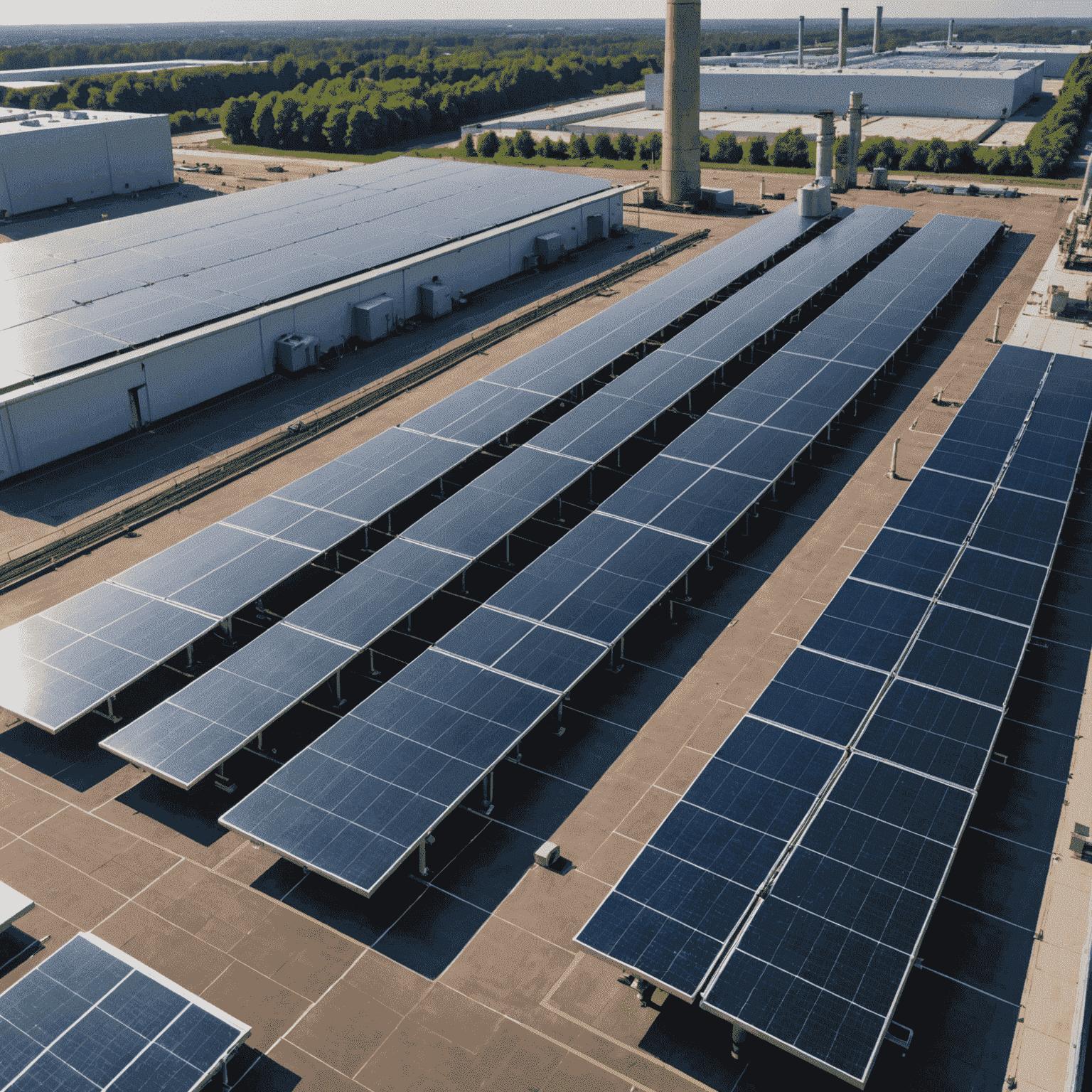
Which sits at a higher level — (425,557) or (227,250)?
(227,250)

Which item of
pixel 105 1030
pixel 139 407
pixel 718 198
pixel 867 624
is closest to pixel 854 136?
pixel 718 198

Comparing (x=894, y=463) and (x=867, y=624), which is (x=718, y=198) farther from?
(x=867, y=624)

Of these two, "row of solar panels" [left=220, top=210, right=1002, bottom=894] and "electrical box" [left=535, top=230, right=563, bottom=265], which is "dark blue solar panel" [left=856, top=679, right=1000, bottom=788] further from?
"electrical box" [left=535, top=230, right=563, bottom=265]

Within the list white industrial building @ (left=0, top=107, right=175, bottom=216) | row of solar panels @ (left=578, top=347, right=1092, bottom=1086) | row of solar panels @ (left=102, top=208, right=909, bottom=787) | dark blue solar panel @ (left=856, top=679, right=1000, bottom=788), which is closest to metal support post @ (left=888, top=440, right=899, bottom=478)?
row of solar panels @ (left=102, top=208, right=909, bottom=787)

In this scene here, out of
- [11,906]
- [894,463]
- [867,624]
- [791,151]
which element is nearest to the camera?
[11,906]

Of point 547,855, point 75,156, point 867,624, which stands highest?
point 75,156

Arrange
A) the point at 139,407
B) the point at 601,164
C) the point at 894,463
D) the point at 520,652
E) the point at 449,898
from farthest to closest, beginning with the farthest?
1. the point at 601,164
2. the point at 139,407
3. the point at 894,463
4. the point at 520,652
5. the point at 449,898

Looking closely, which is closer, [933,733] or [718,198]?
[933,733]

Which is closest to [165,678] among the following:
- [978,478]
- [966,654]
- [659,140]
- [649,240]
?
[966,654]

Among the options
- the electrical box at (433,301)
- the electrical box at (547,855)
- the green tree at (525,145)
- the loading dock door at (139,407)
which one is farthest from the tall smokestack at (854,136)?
the electrical box at (547,855)

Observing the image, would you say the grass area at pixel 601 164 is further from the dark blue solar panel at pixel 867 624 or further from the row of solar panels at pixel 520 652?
the dark blue solar panel at pixel 867 624
